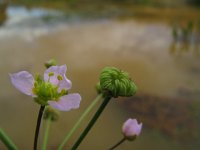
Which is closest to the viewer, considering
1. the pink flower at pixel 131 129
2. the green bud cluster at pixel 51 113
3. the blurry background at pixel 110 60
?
the pink flower at pixel 131 129

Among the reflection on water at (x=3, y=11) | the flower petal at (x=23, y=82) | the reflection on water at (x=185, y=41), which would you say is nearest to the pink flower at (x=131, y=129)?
the flower petal at (x=23, y=82)

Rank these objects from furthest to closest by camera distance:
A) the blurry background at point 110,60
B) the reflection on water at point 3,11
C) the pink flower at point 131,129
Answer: the reflection on water at point 3,11
the blurry background at point 110,60
the pink flower at point 131,129

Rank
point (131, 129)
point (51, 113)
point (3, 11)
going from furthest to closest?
point (3, 11) < point (51, 113) < point (131, 129)

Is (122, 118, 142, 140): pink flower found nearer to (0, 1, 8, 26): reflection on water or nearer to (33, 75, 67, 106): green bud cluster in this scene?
(33, 75, 67, 106): green bud cluster

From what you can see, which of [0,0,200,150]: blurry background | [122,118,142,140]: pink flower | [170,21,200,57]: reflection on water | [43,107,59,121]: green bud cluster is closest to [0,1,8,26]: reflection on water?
[0,0,200,150]: blurry background

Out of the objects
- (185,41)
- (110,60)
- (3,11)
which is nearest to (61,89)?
(110,60)

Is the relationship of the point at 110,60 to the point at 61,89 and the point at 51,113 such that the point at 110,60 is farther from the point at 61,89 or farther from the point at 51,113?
the point at 61,89

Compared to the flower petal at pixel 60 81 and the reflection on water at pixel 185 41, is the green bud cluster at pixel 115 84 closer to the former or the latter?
the flower petal at pixel 60 81
